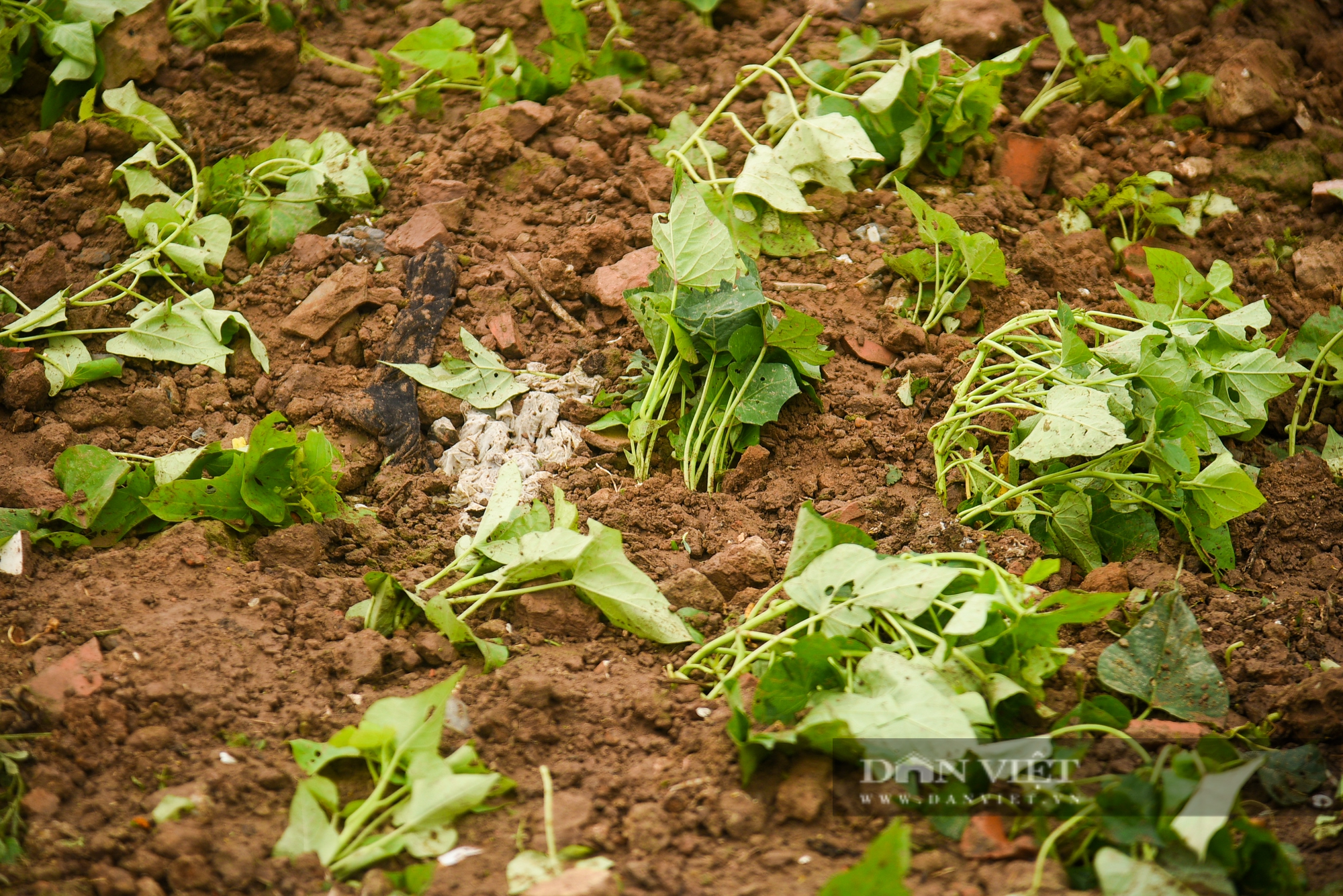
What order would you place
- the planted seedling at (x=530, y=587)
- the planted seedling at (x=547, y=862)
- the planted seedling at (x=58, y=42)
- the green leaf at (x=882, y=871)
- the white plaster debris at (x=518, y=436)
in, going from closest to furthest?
the green leaf at (x=882, y=871) → the planted seedling at (x=547, y=862) → the planted seedling at (x=530, y=587) → the white plaster debris at (x=518, y=436) → the planted seedling at (x=58, y=42)

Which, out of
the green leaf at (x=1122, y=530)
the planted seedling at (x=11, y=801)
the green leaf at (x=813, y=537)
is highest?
the green leaf at (x=813, y=537)

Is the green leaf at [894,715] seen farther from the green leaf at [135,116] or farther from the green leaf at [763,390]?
the green leaf at [135,116]

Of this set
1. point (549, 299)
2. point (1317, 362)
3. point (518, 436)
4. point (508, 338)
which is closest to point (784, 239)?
point (549, 299)

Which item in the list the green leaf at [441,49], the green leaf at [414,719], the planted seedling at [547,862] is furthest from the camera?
the green leaf at [441,49]

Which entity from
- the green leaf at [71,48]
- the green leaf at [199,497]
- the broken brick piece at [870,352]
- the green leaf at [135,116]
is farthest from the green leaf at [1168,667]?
the green leaf at [71,48]

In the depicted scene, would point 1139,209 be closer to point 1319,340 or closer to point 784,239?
point 1319,340

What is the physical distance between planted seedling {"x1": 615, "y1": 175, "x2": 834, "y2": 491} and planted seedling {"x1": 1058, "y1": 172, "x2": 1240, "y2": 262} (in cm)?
117

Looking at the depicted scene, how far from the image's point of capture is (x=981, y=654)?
1.61 meters

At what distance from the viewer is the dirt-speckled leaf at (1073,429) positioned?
1892mm

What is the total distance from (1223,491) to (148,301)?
8.75ft

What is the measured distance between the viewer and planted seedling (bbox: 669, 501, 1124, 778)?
1.47 meters

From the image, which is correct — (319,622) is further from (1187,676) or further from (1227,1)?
(1227,1)

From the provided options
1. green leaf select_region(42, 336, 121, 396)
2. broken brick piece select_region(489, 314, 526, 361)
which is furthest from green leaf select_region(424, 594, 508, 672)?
green leaf select_region(42, 336, 121, 396)

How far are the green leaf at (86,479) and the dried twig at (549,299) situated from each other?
1093mm
